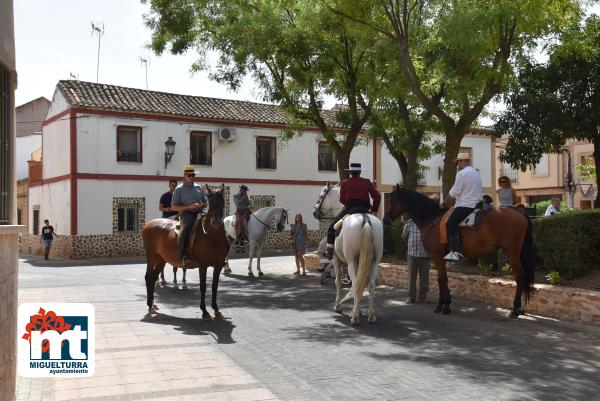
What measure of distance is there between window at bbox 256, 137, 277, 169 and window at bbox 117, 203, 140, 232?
6784 mm

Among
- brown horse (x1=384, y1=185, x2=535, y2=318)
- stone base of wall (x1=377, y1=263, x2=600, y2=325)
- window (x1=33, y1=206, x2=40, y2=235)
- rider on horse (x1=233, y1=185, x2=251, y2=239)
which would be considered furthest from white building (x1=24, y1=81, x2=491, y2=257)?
brown horse (x1=384, y1=185, x2=535, y2=318)

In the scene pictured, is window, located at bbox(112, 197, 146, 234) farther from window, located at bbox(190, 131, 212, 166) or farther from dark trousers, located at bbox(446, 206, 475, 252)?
dark trousers, located at bbox(446, 206, 475, 252)

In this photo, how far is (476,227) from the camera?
976cm

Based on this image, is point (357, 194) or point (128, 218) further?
point (128, 218)

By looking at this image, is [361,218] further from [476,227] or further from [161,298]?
[161,298]

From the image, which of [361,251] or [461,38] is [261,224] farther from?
[361,251]

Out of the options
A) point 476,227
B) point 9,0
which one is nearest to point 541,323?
point 476,227

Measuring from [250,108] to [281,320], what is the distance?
2385 cm

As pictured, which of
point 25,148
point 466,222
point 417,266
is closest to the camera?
point 466,222

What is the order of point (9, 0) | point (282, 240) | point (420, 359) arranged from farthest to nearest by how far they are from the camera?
point (282, 240), point (420, 359), point (9, 0)

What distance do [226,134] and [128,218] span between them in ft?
20.1

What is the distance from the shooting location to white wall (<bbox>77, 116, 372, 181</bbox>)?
25969 mm

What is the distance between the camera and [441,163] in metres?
36.0

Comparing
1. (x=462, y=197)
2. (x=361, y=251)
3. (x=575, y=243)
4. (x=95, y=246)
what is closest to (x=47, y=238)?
(x=95, y=246)
